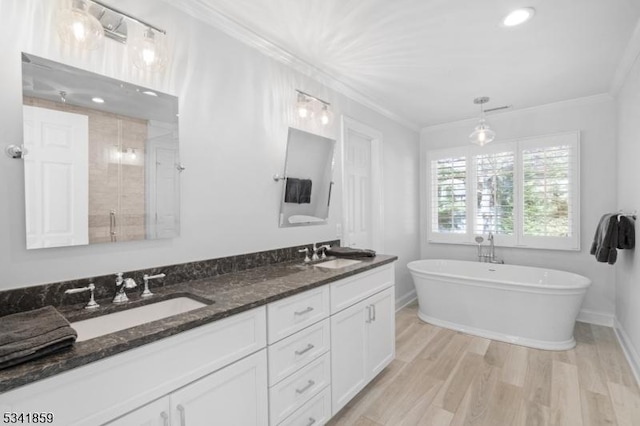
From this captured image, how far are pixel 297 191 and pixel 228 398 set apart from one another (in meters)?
1.55

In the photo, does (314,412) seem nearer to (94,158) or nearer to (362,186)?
(94,158)

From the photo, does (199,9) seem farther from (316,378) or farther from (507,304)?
(507,304)

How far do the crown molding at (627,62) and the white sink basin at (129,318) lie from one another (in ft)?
10.9

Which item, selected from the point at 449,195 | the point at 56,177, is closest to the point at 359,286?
the point at 56,177

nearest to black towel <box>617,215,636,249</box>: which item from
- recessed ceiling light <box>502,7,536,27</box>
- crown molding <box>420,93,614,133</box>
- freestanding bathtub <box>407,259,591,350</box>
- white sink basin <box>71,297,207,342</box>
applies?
freestanding bathtub <box>407,259,591,350</box>

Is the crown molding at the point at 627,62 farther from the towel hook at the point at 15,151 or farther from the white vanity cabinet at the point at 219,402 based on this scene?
the towel hook at the point at 15,151

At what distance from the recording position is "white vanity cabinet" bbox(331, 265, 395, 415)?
192 centimetres

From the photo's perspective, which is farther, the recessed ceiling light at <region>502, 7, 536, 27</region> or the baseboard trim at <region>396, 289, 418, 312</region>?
the baseboard trim at <region>396, 289, 418, 312</region>

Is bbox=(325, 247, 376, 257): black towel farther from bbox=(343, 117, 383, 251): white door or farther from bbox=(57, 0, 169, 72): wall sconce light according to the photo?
bbox=(57, 0, 169, 72): wall sconce light

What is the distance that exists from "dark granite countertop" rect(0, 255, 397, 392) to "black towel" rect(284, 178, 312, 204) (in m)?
0.52

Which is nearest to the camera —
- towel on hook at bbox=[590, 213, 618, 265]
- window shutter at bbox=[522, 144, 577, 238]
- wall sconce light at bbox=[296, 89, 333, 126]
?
wall sconce light at bbox=[296, 89, 333, 126]

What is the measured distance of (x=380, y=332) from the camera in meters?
2.37

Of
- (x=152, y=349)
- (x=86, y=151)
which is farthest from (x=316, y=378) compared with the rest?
(x=86, y=151)

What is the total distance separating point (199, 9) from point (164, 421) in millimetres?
2063
